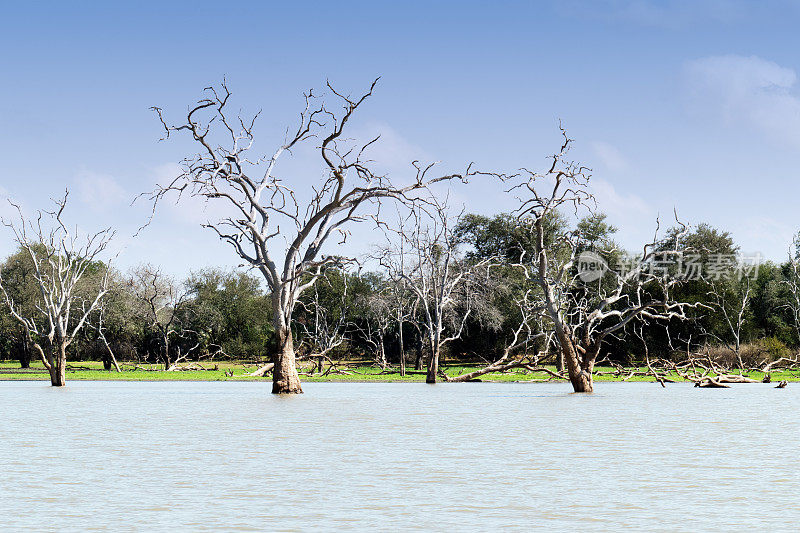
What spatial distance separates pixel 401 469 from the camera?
469 inches

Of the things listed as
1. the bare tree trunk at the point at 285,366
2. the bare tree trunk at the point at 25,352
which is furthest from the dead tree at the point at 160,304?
the bare tree trunk at the point at 285,366

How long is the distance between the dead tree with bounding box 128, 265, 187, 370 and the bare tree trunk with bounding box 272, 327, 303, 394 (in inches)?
1400

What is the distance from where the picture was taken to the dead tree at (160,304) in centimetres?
7094

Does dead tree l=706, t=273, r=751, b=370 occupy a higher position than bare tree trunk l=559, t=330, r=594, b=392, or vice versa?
dead tree l=706, t=273, r=751, b=370

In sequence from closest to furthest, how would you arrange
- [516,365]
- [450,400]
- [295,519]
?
[295,519]
[450,400]
[516,365]

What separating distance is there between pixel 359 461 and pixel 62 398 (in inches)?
871

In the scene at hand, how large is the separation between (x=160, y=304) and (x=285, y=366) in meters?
59.1

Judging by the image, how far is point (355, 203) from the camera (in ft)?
99.6

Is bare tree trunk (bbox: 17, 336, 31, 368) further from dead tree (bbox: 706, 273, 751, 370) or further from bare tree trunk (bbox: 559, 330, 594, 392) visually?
bare tree trunk (bbox: 559, 330, 594, 392)

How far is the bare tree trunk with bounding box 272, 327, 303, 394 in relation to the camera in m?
30.7

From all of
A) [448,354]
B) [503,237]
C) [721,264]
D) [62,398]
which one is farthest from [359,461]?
[503,237]

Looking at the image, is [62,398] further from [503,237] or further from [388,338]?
[503,237]

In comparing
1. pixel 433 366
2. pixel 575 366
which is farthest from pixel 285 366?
pixel 433 366

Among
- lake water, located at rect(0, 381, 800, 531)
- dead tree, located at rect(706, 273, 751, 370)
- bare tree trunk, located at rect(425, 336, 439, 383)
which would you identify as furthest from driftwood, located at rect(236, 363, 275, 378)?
dead tree, located at rect(706, 273, 751, 370)
